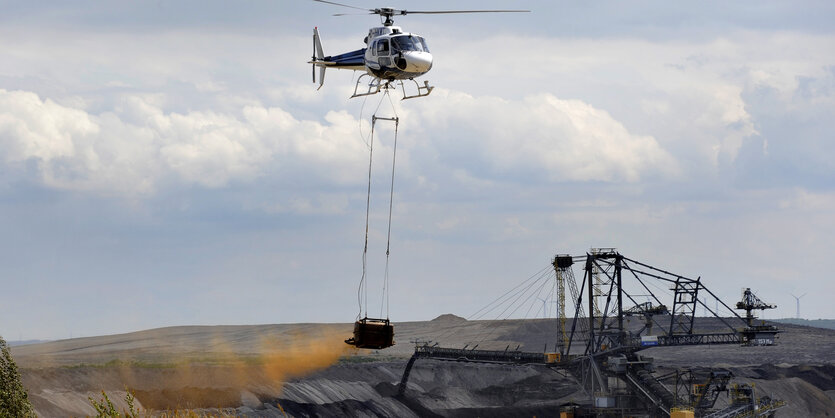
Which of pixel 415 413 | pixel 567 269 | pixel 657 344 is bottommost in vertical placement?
pixel 415 413

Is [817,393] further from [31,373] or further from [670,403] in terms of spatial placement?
[31,373]

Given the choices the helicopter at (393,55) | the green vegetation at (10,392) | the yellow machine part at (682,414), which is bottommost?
the yellow machine part at (682,414)

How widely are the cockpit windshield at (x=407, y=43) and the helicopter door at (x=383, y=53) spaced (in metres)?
0.43

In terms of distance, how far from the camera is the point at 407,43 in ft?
172

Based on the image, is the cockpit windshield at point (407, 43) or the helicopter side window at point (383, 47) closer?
the cockpit windshield at point (407, 43)

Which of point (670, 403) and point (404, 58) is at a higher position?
point (404, 58)

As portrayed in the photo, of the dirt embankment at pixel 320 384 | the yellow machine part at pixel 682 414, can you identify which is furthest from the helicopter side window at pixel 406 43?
the yellow machine part at pixel 682 414

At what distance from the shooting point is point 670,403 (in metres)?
99.6

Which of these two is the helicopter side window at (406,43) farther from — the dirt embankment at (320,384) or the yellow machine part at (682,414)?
the yellow machine part at (682,414)

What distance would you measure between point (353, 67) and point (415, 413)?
213 ft

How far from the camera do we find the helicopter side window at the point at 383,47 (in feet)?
174

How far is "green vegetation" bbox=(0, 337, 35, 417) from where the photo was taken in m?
44.5

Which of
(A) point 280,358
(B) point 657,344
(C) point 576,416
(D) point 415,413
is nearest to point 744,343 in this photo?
(B) point 657,344

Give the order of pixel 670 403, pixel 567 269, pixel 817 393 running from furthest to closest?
pixel 817 393 < pixel 567 269 < pixel 670 403
